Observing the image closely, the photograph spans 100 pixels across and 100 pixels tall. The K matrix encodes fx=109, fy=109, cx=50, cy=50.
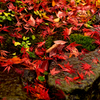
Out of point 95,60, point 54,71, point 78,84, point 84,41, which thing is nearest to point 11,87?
point 54,71

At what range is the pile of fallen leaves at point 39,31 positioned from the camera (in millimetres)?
1907

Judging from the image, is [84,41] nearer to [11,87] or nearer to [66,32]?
[66,32]

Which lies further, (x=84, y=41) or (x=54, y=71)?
(x=84, y=41)

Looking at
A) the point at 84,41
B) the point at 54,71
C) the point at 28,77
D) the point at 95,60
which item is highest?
the point at 84,41

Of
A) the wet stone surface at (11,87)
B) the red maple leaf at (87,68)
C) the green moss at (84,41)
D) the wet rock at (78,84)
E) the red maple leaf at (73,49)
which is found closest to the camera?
the wet stone surface at (11,87)

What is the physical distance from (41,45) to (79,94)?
115 centimetres

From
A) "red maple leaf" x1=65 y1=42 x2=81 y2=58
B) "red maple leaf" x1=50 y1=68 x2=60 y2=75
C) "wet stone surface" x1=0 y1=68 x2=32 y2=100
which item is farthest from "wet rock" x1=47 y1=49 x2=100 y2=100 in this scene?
"wet stone surface" x1=0 y1=68 x2=32 y2=100

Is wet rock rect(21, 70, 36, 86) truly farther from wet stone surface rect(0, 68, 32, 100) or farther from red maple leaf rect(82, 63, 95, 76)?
red maple leaf rect(82, 63, 95, 76)

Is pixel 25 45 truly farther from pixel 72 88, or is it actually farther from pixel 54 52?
pixel 72 88

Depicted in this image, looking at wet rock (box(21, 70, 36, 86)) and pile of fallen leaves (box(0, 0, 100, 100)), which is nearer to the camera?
wet rock (box(21, 70, 36, 86))

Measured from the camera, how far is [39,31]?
2.41 metres

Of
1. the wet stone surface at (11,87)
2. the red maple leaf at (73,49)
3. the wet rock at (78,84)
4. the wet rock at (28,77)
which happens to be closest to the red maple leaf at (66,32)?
the red maple leaf at (73,49)

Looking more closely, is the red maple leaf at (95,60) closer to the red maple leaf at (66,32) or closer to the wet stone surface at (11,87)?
the red maple leaf at (66,32)

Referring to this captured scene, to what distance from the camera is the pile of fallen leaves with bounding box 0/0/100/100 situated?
75.1 inches
